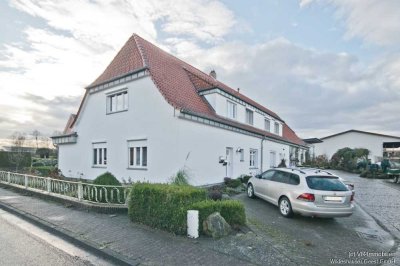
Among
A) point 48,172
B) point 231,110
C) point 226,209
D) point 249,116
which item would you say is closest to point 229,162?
point 231,110

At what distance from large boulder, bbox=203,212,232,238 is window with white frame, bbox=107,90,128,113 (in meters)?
10.4

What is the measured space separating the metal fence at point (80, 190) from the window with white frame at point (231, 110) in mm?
10552

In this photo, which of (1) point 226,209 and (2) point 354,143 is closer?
(1) point 226,209

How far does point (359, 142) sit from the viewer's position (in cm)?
4997

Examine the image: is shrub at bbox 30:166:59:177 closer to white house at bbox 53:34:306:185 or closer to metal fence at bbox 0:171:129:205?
white house at bbox 53:34:306:185

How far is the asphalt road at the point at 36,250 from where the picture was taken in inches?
210

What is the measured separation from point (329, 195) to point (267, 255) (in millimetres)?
3752

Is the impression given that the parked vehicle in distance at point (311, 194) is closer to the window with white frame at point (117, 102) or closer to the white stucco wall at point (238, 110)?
the white stucco wall at point (238, 110)

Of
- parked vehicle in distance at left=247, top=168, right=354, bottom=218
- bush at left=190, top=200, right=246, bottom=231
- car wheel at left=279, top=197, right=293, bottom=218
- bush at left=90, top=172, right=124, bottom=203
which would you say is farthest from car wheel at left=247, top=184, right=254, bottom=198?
bush at left=90, top=172, right=124, bottom=203

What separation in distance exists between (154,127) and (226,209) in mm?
7636

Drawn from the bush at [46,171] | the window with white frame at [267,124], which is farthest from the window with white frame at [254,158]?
the bush at [46,171]

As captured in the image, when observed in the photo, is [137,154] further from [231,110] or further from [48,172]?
[48,172]

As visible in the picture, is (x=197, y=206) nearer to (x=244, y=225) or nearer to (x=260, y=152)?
(x=244, y=225)

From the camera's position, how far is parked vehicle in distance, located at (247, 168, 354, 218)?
8281mm
